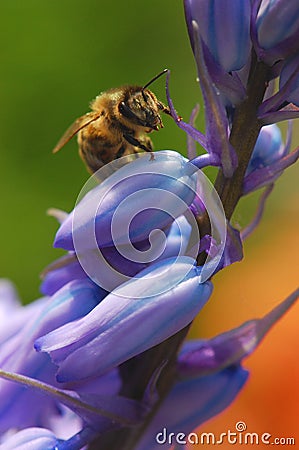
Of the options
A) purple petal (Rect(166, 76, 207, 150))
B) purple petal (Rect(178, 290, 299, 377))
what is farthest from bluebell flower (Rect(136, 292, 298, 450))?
purple petal (Rect(166, 76, 207, 150))

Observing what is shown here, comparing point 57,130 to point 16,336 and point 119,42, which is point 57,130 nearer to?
point 119,42

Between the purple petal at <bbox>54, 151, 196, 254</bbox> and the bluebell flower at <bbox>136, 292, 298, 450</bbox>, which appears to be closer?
the purple petal at <bbox>54, 151, 196, 254</bbox>

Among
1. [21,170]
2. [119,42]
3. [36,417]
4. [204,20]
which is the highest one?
[204,20]

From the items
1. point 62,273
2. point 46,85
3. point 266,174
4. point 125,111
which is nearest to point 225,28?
point 266,174

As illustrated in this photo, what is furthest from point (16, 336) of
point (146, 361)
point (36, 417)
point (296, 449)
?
point (296, 449)

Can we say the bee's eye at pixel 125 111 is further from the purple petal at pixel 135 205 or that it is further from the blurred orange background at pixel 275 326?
the blurred orange background at pixel 275 326

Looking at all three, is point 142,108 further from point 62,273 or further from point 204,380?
point 204,380

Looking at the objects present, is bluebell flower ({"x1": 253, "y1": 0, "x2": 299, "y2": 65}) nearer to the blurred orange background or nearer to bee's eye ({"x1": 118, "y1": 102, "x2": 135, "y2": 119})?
bee's eye ({"x1": 118, "y1": 102, "x2": 135, "y2": 119})
